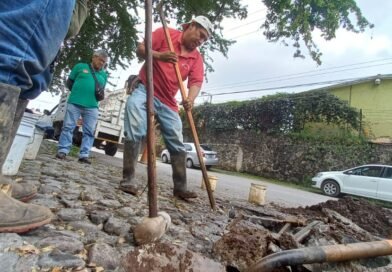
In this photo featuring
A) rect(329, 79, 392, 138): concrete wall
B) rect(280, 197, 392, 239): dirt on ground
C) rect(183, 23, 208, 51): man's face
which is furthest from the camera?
rect(329, 79, 392, 138): concrete wall

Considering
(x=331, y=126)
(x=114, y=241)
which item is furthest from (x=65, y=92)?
(x=331, y=126)

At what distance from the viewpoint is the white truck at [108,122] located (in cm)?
1213

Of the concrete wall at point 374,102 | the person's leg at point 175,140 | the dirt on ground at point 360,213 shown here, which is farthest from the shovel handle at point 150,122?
the concrete wall at point 374,102

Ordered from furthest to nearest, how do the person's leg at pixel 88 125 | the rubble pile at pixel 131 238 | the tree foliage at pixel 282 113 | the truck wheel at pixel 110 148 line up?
the tree foliage at pixel 282 113
the truck wheel at pixel 110 148
the person's leg at pixel 88 125
the rubble pile at pixel 131 238

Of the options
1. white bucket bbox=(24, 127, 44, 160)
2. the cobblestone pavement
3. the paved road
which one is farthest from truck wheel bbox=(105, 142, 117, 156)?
the cobblestone pavement

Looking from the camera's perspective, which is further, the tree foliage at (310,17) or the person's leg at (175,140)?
the tree foliage at (310,17)

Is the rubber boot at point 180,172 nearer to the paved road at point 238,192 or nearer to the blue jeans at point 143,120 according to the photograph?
the blue jeans at point 143,120

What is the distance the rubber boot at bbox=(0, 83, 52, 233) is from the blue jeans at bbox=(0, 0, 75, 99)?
0.22 feet

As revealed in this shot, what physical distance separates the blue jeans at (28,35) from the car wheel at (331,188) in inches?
617

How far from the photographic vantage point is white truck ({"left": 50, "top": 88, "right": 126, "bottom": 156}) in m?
12.1

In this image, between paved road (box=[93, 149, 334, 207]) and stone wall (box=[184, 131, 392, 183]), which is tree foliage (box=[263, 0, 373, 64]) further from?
stone wall (box=[184, 131, 392, 183])

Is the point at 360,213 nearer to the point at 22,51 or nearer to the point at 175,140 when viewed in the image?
the point at 175,140

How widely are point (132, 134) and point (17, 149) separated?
1.05 m

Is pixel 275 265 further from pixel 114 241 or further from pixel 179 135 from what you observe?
pixel 179 135
